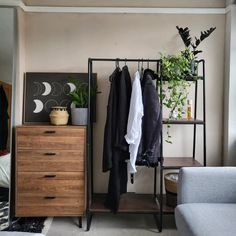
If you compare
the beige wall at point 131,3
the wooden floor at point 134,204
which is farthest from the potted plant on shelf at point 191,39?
the wooden floor at point 134,204

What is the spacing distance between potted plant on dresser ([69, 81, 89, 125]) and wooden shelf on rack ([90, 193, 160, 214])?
0.81m

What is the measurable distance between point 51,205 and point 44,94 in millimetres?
1165

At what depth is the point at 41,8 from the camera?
3035 millimetres

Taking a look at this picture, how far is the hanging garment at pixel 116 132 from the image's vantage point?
8.43ft

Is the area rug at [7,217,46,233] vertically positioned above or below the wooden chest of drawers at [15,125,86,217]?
below

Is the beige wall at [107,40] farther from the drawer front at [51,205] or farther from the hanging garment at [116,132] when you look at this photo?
the drawer front at [51,205]

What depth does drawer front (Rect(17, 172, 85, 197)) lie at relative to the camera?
8.62 feet

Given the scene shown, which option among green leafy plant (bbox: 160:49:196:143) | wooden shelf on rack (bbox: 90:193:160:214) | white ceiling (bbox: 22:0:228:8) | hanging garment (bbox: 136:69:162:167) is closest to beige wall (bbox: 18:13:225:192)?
white ceiling (bbox: 22:0:228:8)

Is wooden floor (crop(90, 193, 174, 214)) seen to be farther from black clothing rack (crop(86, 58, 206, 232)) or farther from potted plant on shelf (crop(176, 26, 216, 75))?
potted plant on shelf (crop(176, 26, 216, 75))

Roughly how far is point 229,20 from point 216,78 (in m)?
0.61

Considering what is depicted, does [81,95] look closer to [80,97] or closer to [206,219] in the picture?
[80,97]

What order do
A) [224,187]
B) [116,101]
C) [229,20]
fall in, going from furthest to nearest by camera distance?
[229,20]
[116,101]
[224,187]

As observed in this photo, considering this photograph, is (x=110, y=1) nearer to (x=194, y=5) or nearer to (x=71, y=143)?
(x=194, y=5)

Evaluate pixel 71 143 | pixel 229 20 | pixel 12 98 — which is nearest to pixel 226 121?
pixel 229 20
